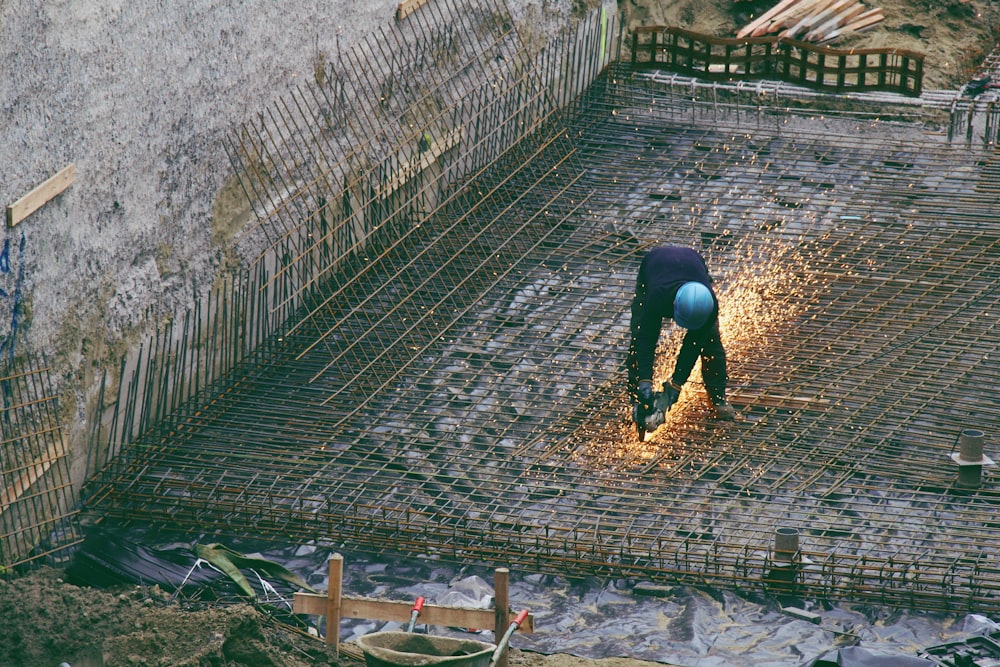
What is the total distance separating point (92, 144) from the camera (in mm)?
8727

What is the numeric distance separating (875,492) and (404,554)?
2.63m

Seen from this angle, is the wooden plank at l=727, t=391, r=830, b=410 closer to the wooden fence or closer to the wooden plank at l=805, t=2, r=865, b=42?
the wooden fence

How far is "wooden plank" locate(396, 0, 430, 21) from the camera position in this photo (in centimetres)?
1162

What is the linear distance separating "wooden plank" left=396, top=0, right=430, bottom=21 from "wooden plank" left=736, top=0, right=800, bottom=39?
133 inches

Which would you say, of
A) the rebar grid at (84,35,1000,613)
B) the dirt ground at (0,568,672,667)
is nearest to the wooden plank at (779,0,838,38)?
the rebar grid at (84,35,1000,613)

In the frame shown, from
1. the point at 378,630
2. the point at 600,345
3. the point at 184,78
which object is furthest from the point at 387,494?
the point at 184,78

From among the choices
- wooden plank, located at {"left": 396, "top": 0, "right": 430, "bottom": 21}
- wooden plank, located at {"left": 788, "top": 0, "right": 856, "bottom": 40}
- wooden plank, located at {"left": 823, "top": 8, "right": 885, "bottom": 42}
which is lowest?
wooden plank, located at {"left": 823, "top": 8, "right": 885, "bottom": 42}

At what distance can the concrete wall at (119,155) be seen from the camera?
818cm

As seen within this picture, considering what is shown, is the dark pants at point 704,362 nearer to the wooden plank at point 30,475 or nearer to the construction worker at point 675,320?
the construction worker at point 675,320

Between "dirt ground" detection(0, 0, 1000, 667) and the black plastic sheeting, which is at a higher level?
"dirt ground" detection(0, 0, 1000, 667)

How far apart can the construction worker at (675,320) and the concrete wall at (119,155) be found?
2789 millimetres

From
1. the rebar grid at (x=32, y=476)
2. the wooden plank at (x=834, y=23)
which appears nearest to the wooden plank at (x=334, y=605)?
the rebar grid at (x=32, y=476)

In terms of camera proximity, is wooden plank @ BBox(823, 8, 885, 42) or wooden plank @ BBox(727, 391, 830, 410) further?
wooden plank @ BBox(823, 8, 885, 42)

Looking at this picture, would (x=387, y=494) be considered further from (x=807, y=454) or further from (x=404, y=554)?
(x=807, y=454)
